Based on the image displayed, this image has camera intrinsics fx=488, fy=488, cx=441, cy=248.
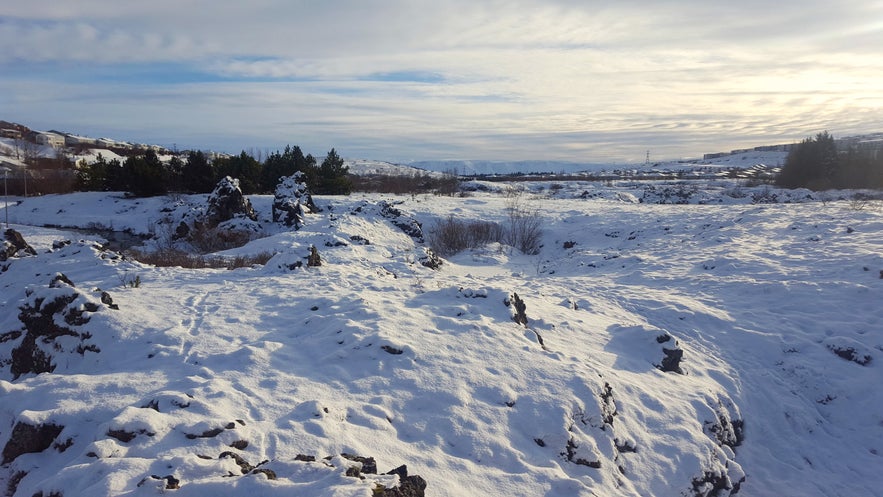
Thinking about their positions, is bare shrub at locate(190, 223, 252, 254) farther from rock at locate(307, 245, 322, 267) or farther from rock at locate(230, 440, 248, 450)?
rock at locate(230, 440, 248, 450)

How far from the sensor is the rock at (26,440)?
4.17 metres

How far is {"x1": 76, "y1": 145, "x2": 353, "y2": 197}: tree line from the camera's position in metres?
26.1

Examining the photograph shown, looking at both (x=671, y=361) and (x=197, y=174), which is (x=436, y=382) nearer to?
(x=671, y=361)

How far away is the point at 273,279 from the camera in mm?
9625

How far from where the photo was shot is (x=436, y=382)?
224 inches

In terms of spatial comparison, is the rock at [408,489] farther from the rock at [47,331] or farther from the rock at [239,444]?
the rock at [47,331]

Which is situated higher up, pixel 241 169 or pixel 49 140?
pixel 49 140

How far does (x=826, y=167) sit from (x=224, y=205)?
43824 millimetres

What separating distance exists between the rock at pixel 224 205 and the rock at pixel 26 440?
15.4 m

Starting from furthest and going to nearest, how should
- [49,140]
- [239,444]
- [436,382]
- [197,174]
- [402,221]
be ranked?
1. [49,140]
2. [197,174]
3. [402,221]
4. [436,382]
5. [239,444]

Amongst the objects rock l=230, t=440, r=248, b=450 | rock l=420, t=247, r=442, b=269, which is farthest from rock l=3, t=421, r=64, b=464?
rock l=420, t=247, r=442, b=269

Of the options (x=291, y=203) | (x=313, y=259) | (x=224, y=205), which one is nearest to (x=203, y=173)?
(x=224, y=205)

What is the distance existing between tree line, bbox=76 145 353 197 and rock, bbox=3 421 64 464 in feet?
76.5

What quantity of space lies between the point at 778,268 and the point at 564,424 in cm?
1055
